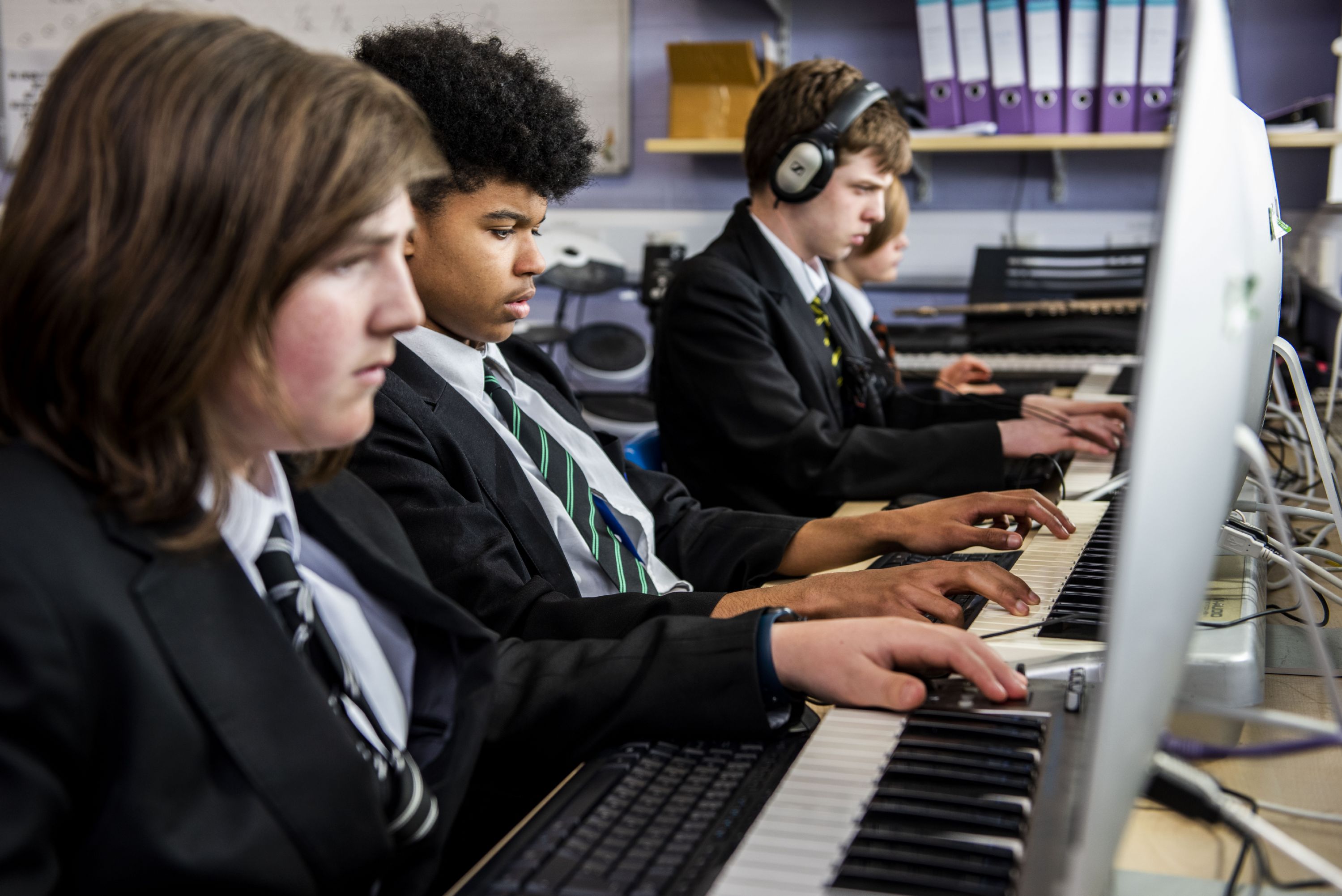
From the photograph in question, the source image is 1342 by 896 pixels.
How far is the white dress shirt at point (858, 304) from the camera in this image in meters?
2.30

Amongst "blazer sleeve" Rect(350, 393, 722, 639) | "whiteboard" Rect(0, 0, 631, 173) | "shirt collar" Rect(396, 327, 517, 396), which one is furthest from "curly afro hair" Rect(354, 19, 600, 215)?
"whiteboard" Rect(0, 0, 631, 173)

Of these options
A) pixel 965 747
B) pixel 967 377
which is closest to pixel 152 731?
pixel 965 747

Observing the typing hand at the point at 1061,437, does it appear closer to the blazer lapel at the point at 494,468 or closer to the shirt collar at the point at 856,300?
the shirt collar at the point at 856,300

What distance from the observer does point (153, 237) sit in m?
0.56

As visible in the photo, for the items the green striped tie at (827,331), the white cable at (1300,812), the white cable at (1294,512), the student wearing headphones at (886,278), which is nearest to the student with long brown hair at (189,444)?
the white cable at (1300,812)

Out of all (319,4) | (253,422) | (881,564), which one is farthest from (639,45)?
(253,422)

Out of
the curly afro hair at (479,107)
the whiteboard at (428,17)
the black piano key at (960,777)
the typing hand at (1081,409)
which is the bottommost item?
the black piano key at (960,777)

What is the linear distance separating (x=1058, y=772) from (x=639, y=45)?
123 inches

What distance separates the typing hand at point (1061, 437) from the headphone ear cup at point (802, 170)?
0.48m

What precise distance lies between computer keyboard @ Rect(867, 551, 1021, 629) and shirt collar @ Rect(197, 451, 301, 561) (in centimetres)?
51

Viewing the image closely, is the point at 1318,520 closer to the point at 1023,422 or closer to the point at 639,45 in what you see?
the point at 1023,422

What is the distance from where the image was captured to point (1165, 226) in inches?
16.1

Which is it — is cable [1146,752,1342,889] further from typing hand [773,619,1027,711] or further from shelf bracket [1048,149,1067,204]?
shelf bracket [1048,149,1067,204]

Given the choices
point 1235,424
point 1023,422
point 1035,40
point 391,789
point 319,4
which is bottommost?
point 391,789
